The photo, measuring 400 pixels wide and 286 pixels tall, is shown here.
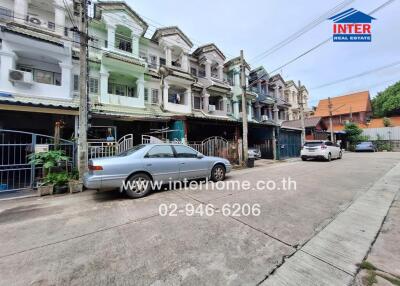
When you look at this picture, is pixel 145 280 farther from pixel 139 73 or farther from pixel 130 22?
pixel 130 22

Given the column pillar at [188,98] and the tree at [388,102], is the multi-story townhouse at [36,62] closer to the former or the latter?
the column pillar at [188,98]

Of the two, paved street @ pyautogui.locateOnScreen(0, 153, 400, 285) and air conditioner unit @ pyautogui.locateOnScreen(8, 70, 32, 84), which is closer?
paved street @ pyautogui.locateOnScreen(0, 153, 400, 285)

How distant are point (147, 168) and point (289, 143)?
49.1ft

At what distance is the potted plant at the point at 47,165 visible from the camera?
5887mm

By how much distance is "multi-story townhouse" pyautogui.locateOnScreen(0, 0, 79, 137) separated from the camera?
29.2 feet

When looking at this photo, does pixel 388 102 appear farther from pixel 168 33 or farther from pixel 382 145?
pixel 168 33

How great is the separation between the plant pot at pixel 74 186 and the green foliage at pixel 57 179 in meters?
0.26

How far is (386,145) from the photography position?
24.7 meters

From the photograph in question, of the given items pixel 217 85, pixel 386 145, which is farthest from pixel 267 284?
pixel 386 145

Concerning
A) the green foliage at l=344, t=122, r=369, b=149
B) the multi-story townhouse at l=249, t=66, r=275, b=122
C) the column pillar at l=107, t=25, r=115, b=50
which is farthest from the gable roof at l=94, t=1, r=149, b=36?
the green foliage at l=344, t=122, r=369, b=149

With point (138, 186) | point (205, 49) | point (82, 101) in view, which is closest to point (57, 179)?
point (82, 101)

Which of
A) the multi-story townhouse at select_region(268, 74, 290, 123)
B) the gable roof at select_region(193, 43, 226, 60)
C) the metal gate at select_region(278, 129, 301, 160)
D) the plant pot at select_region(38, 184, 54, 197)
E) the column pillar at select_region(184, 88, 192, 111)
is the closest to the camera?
the plant pot at select_region(38, 184, 54, 197)

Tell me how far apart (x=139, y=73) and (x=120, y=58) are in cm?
150

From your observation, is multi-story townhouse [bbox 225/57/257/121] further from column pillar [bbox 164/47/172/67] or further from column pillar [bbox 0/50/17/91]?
column pillar [bbox 0/50/17/91]
